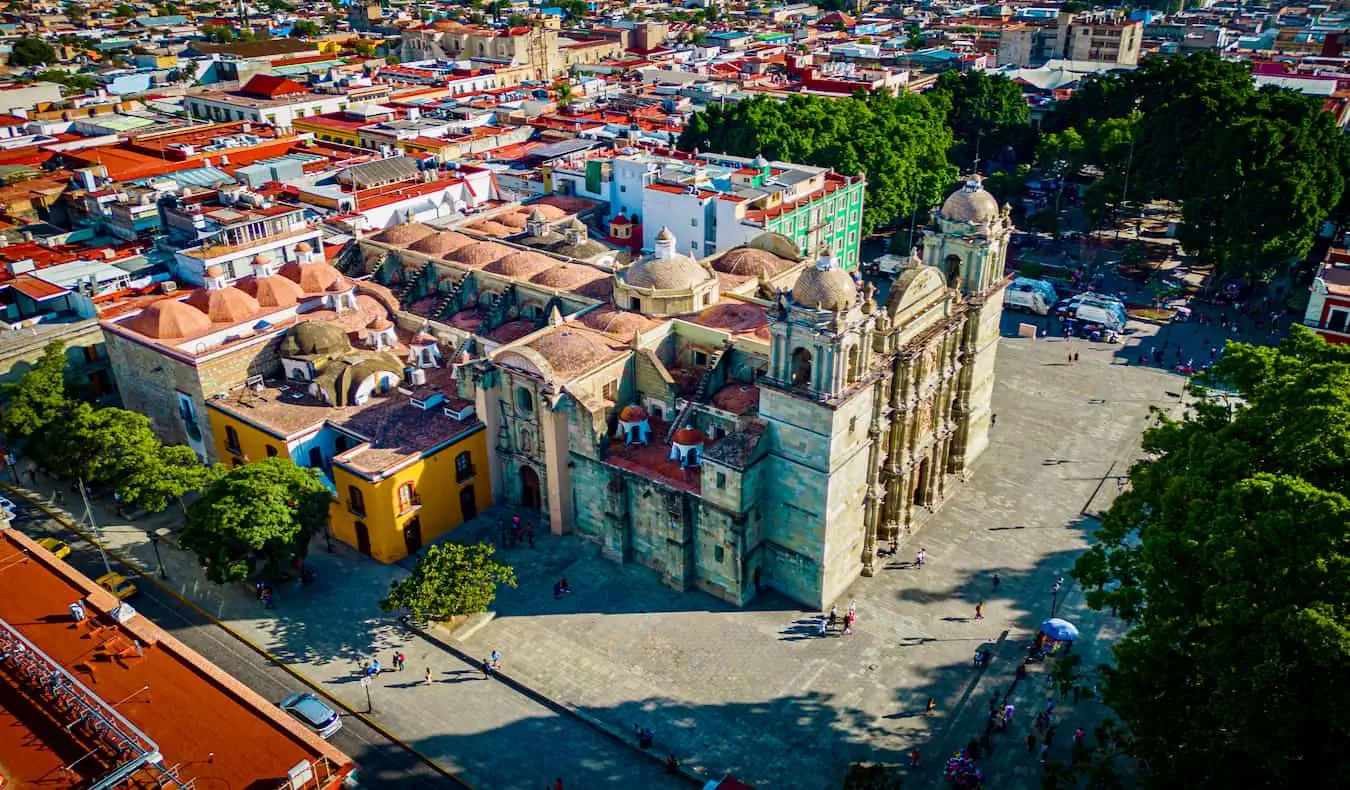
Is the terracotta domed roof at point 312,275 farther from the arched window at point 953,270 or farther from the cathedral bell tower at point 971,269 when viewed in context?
the arched window at point 953,270

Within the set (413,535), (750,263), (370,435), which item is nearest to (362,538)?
(413,535)

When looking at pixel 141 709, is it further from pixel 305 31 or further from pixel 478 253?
pixel 305 31

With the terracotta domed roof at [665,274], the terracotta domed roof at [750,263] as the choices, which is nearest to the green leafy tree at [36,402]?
the terracotta domed roof at [665,274]

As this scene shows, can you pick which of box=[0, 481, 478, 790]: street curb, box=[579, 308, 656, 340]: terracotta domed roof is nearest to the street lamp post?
box=[0, 481, 478, 790]: street curb

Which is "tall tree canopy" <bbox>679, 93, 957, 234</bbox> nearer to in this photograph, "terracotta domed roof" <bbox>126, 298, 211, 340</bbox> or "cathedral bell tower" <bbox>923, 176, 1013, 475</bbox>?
"cathedral bell tower" <bbox>923, 176, 1013, 475</bbox>

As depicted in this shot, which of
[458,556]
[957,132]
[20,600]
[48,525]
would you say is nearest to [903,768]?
[458,556]

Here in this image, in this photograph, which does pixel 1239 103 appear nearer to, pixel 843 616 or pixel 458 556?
pixel 843 616

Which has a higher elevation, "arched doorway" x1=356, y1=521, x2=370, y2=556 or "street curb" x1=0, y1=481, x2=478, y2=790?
"arched doorway" x1=356, y1=521, x2=370, y2=556
